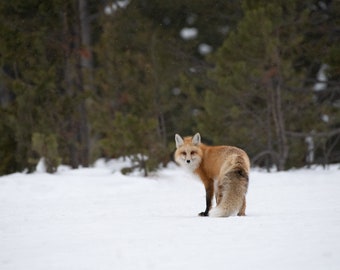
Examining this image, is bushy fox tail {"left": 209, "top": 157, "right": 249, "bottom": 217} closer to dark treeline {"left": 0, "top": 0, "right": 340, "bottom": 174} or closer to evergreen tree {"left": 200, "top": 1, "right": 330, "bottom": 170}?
dark treeline {"left": 0, "top": 0, "right": 340, "bottom": 174}

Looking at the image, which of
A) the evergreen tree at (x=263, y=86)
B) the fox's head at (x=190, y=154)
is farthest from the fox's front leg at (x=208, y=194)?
the evergreen tree at (x=263, y=86)

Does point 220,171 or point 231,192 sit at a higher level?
point 220,171

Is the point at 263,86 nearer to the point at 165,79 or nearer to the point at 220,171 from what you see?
the point at 165,79

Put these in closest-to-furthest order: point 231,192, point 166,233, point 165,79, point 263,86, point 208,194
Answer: point 166,233 < point 231,192 < point 208,194 < point 263,86 < point 165,79

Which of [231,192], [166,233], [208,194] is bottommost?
[166,233]

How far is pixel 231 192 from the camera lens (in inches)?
284

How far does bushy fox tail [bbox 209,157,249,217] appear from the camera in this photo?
720 centimetres

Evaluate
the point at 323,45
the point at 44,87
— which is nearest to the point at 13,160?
the point at 44,87

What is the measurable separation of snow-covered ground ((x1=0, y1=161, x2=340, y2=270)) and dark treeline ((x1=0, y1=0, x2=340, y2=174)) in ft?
14.0

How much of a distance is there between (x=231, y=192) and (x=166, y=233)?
1589 mm

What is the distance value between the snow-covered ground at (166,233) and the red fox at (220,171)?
Answer: 300mm

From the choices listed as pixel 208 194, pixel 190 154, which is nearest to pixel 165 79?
pixel 190 154

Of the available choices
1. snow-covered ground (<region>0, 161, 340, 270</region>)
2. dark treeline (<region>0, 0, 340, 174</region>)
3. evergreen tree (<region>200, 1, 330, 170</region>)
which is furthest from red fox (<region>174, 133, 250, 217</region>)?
evergreen tree (<region>200, 1, 330, 170</region>)

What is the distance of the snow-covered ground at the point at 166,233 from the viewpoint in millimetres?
4617
